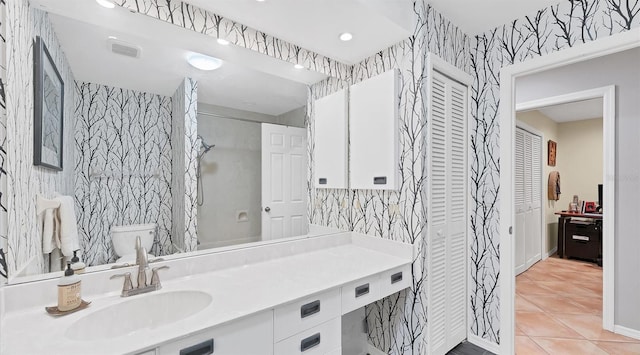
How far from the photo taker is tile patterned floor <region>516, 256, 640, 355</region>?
7.07ft

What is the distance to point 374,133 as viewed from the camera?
1960 mm

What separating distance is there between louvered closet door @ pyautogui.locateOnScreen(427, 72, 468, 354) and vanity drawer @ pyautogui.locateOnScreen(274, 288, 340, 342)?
79cm

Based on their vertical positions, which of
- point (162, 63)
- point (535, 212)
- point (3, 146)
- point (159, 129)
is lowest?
point (535, 212)

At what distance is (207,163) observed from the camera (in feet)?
5.16

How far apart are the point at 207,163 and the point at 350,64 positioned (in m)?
1.33

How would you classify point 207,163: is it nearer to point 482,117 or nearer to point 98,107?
point 98,107

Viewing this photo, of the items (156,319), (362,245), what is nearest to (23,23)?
(156,319)

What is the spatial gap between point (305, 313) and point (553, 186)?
5339mm

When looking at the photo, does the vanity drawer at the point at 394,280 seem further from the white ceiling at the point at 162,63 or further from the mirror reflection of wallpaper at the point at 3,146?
the mirror reflection of wallpaper at the point at 3,146

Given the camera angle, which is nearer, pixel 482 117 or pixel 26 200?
pixel 26 200

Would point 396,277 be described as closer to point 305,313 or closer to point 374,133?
point 305,313

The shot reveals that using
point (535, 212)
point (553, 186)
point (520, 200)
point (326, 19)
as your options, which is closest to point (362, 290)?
point (326, 19)

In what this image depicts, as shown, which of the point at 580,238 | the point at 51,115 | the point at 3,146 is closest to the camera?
the point at 3,146

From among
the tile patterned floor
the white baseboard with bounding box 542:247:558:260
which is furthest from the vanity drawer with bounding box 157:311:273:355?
the white baseboard with bounding box 542:247:558:260
